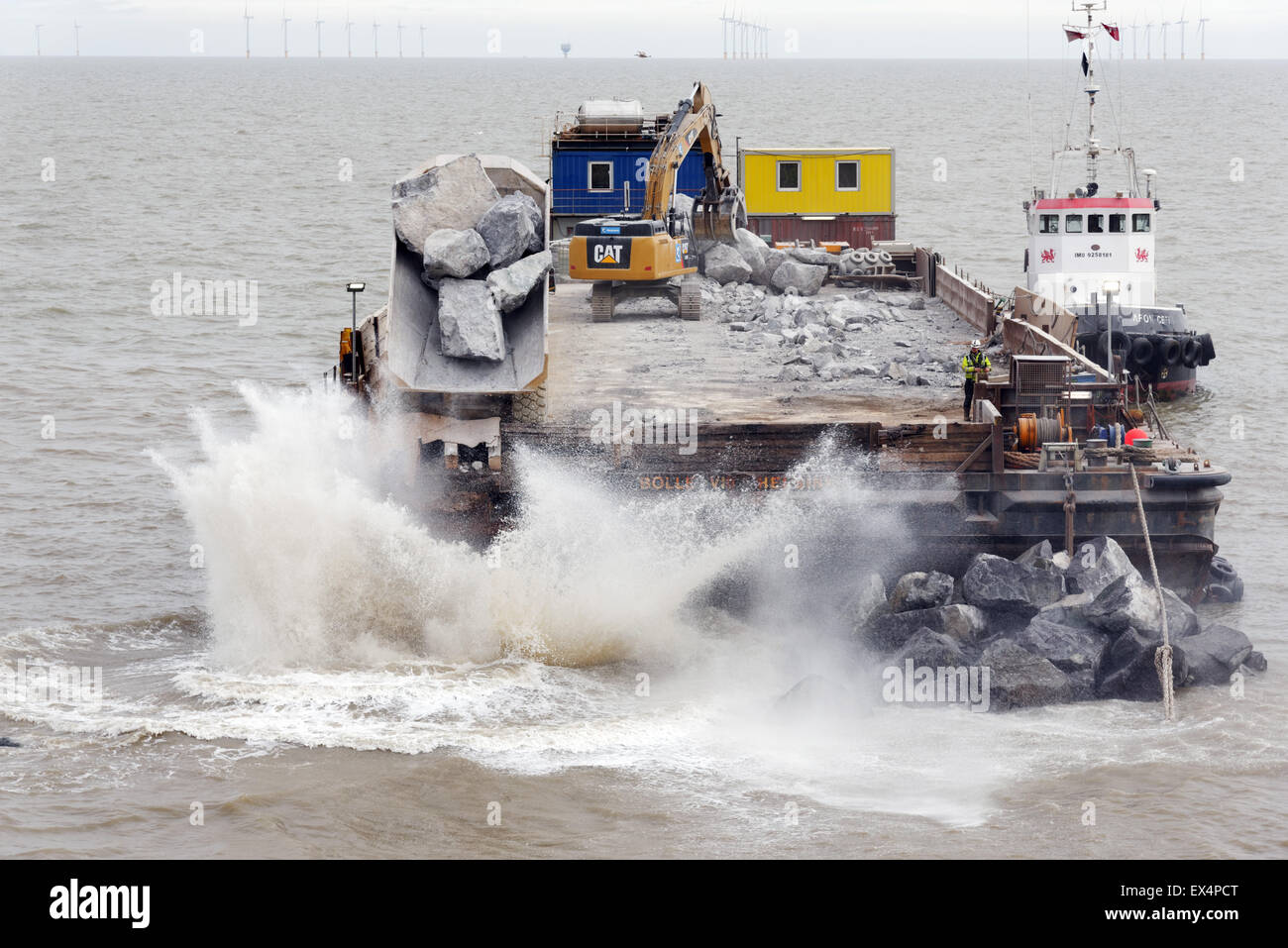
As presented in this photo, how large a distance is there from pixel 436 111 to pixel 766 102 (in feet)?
122

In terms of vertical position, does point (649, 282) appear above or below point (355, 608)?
above

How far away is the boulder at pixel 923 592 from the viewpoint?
16.2 m

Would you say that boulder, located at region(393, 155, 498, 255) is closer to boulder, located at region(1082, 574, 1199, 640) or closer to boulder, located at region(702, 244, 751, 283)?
boulder, located at region(702, 244, 751, 283)

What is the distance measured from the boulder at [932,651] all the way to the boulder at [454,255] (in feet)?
28.1

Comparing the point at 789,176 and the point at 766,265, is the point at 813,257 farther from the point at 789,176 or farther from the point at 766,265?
the point at 789,176

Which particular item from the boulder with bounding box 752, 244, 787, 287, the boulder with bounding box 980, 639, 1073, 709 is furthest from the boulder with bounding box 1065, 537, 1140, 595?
the boulder with bounding box 752, 244, 787, 287

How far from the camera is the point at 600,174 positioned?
3534 centimetres

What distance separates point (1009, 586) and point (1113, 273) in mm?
16537

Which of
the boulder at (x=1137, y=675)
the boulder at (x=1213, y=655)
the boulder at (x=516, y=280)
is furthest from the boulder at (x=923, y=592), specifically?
the boulder at (x=516, y=280)

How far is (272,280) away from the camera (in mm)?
43375

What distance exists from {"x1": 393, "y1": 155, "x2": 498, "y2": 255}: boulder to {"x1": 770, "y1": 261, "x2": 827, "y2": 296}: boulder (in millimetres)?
7740

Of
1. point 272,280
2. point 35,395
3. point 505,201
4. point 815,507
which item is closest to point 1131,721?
point 815,507

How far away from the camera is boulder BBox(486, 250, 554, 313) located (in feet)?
66.1
